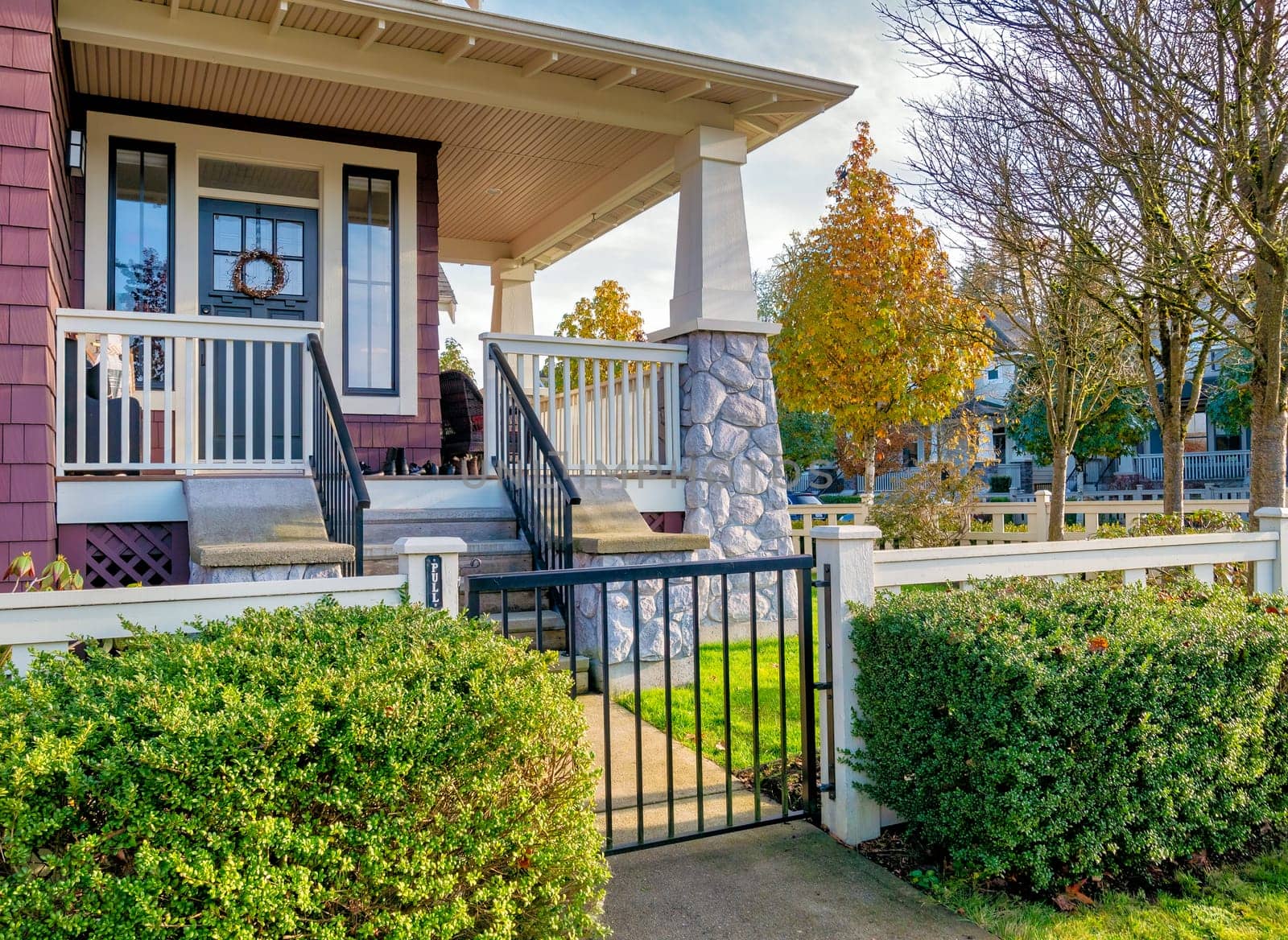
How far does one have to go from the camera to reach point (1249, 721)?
2.92 m

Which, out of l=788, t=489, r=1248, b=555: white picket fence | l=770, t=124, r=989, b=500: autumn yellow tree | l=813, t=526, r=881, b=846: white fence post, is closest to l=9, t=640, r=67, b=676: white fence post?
l=813, t=526, r=881, b=846: white fence post

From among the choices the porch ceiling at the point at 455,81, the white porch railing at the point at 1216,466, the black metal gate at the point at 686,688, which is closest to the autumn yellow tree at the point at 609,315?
the porch ceiling at the point at 455,81

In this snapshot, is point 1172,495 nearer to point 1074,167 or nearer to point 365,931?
point 1074,167

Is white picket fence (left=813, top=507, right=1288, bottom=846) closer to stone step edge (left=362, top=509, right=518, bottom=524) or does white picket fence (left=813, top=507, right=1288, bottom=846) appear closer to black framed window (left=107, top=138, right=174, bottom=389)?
stone step edge (left=362, top=509, right=518, bottom=524)

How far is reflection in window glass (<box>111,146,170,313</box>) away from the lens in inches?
258

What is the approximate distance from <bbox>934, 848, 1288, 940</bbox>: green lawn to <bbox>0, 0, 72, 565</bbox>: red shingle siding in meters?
4.59

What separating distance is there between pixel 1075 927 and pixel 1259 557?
2494 mm

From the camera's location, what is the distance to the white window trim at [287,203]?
6430mm

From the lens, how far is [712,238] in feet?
21.4

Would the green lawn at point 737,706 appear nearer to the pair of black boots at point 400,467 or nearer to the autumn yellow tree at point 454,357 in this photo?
the pair of black boots at point 400,467

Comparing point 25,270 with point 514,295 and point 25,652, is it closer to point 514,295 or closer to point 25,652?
point 25,652

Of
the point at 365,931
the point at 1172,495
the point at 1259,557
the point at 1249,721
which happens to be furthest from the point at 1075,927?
→ the point at 1172,495

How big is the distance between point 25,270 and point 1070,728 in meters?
5.07

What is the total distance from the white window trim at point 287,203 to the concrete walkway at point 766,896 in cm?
517
